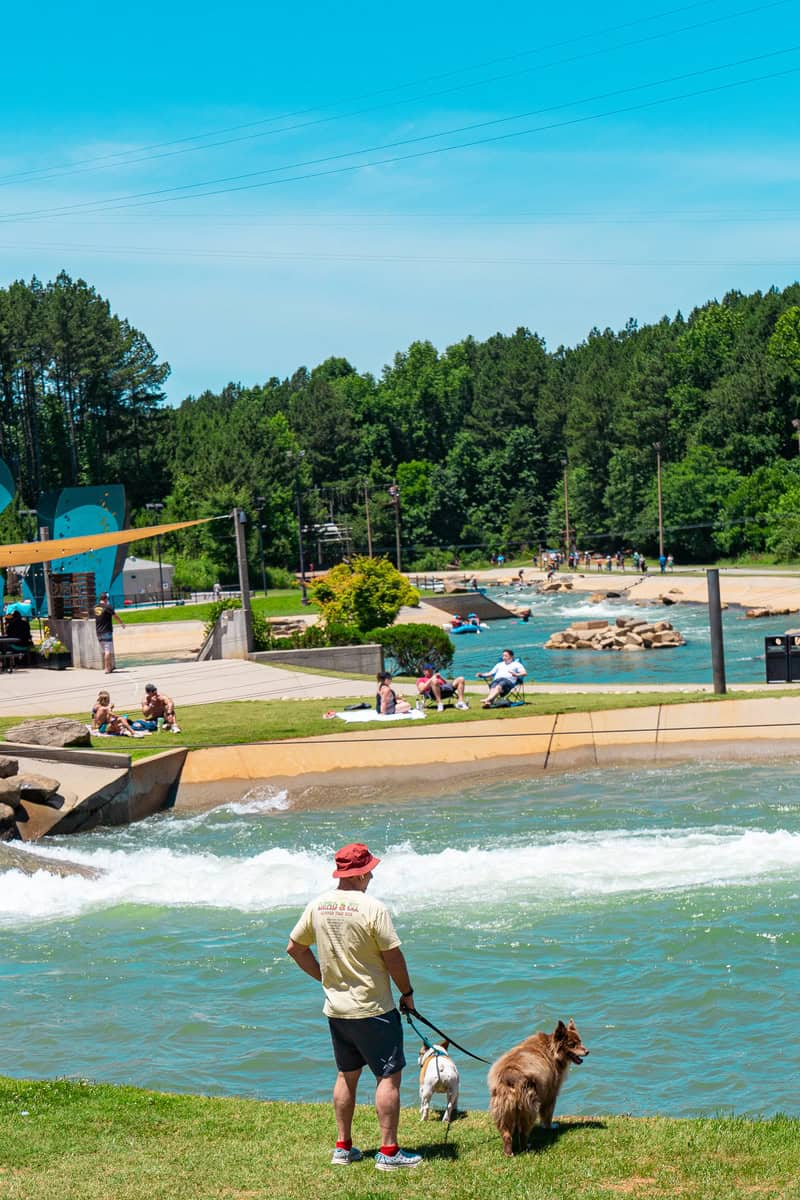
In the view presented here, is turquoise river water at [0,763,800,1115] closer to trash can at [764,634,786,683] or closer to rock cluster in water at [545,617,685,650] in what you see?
trash can at [764,634,786,683]

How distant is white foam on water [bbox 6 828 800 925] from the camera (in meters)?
14.5

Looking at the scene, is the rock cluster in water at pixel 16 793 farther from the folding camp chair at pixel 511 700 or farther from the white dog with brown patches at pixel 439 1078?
the white dog with brown patches at pixel 439 1078

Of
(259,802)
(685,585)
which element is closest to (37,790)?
(259,802)

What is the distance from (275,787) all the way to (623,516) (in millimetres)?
87267

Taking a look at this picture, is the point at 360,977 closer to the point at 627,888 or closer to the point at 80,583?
the point at 627,888

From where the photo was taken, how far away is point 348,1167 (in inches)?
267

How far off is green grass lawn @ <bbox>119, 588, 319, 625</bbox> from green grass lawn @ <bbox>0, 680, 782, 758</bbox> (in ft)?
89.0

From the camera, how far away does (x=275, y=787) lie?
20047mm

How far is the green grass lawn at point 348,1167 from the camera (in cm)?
632

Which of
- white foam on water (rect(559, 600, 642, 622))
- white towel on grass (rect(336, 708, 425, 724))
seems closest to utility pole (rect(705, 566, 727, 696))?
white towel on grass (rect(336, 708, 425, 724))

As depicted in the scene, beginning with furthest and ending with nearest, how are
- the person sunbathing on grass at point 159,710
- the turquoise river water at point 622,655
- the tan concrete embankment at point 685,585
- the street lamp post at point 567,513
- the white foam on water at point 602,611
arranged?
the street lamp post at point 567,513, the white foam on water at point 602,611, the tan concrete embankment at point 685,585, the turquoise river water at point 622,655, the person sunbathing on grass at point 159,710

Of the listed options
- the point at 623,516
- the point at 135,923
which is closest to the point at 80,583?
the point at 135,923

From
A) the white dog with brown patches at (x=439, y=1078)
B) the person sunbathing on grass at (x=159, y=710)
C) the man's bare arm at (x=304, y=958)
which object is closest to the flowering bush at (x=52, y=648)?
the person sunbathing on grass at (x=159, y=710)

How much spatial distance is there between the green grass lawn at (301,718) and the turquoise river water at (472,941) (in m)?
2.19
